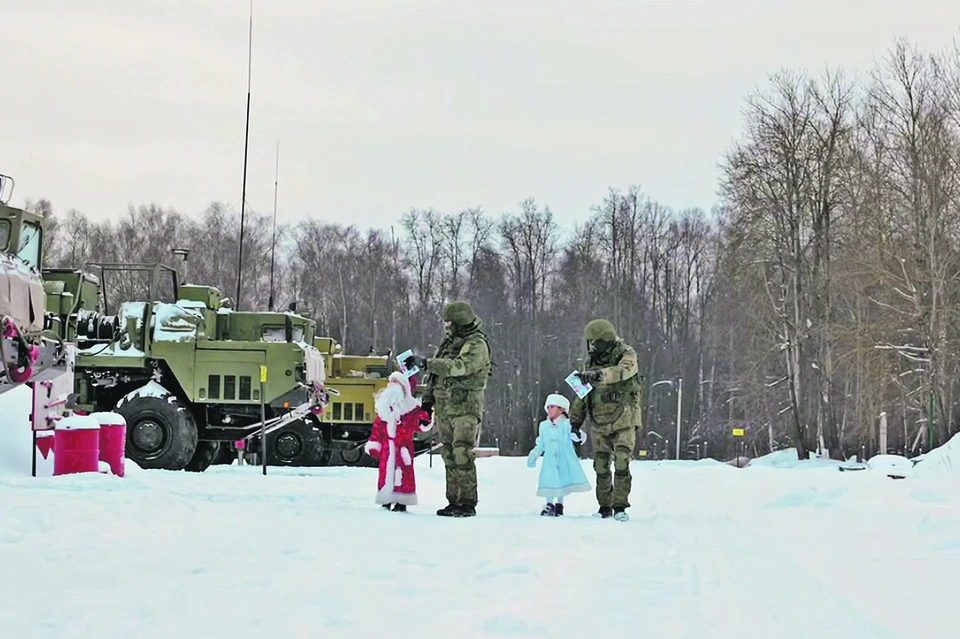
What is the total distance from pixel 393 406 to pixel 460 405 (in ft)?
1.99

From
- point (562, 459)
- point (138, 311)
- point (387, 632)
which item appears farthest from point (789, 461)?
point (387, 632)

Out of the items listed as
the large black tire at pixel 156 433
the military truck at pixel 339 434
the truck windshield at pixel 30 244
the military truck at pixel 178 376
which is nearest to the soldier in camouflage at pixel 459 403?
the truck windshield at pixel 30 244

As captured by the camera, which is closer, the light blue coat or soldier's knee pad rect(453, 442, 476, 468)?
soldier's knee pad rect(453, 442, 476, 468)

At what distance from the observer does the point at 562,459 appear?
32.7ft

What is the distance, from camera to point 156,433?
17.4 metres

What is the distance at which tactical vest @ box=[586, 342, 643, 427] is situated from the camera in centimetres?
965

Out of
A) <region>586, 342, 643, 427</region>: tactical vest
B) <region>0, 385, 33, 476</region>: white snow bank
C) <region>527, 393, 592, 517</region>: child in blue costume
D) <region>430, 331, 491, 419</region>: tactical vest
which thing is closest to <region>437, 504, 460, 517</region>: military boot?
<region>430, 331, 491, 419</region>: tactical vest

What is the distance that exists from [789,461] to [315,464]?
680 inches

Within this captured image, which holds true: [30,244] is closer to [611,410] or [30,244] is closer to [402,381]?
[402,381]

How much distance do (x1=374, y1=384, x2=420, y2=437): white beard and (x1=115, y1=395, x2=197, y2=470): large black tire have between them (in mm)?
8428

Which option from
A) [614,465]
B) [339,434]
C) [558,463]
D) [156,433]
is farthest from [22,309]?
[339,434]

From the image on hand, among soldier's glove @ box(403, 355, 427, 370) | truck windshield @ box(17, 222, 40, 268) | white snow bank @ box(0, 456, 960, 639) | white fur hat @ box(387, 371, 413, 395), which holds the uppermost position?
truck windshield @ box(17, 222, 40, 268)

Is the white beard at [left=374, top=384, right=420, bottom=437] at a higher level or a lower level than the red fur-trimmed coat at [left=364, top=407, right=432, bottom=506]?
higher

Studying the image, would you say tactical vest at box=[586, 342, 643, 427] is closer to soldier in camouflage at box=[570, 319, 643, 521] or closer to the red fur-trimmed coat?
soldier in camouflage at box=[570, 319, 643, 521]
